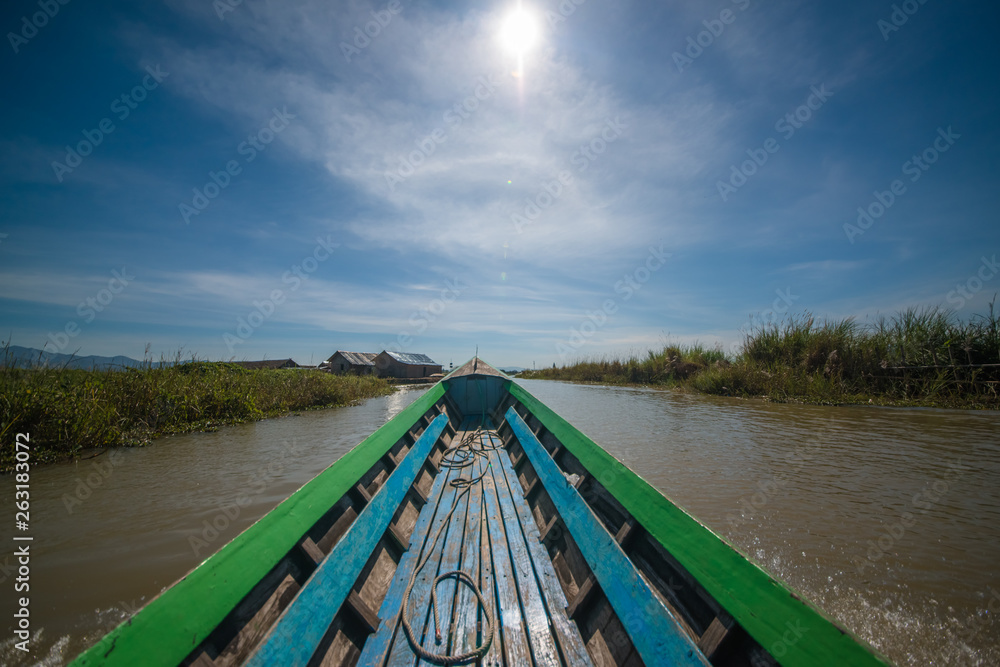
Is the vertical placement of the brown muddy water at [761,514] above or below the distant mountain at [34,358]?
below

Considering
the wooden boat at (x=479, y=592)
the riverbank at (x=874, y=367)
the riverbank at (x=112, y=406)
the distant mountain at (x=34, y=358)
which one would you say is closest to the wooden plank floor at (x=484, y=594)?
the wooden boat at (x=479, y=592)

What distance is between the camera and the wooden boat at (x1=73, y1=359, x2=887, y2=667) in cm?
109

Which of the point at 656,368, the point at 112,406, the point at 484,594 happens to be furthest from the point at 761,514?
the point at 656,368

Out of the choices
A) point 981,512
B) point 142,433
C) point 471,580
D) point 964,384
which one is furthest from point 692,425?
point 142,433

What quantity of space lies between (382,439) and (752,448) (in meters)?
5.71

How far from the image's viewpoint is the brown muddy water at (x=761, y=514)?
225 centimetres

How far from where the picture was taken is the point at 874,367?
9.83m

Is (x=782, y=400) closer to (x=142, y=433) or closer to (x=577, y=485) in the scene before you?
(x=577, y=485)

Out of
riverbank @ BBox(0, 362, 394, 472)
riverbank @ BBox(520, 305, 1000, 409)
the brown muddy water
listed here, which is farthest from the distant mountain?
riverbank @ BBox(520, 305, 1000, 409)

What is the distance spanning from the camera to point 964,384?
8.60 meters

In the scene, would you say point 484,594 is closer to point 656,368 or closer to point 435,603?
point 435,603

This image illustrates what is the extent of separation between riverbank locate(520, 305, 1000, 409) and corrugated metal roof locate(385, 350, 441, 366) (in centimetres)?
2553

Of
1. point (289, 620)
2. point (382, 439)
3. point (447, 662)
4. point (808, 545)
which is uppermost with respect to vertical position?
point (382, 439)

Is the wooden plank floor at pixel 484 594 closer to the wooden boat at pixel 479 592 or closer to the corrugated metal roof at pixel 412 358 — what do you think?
the wooden boat at pixel 479 592
